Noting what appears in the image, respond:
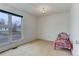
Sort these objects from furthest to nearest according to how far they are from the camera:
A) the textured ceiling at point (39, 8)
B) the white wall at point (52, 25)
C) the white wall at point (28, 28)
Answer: the white wall at point (28, 28), the white wall at point (52, 25), the textured ceiling at point (39, 8)

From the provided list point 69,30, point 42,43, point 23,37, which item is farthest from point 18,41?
point 69,30

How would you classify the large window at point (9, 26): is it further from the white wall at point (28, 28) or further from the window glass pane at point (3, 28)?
the white wall at point (28, 28)

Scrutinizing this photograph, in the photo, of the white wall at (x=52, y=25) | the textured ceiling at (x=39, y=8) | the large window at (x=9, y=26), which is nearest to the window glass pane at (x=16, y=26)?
the large window at (x=9, y=26)

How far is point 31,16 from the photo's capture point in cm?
224

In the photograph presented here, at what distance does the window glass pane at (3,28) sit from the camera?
2.05 meters

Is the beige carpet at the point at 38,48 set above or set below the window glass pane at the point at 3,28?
below

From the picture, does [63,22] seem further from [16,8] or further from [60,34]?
[16,8]

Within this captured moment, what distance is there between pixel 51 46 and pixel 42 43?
215 millimetres

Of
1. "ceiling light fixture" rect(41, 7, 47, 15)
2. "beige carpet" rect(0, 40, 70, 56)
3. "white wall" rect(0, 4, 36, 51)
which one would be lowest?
"beige carpet" rect(0, 40, 70, 56)

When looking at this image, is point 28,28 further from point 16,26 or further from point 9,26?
point 9,26

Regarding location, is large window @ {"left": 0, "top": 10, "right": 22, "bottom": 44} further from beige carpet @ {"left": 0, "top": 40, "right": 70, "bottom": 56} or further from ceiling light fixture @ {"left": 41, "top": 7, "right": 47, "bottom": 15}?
ceiling light fixture @ {"left": 41, "top": 7, "right": 47, "bottom": 15}

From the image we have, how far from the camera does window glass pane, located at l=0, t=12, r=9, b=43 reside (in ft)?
6.72

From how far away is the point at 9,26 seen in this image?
83.4 inches

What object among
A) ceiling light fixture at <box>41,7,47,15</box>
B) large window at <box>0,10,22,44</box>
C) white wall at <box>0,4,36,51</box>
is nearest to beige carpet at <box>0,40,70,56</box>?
white wall at <box>0,4,36,51</box>
